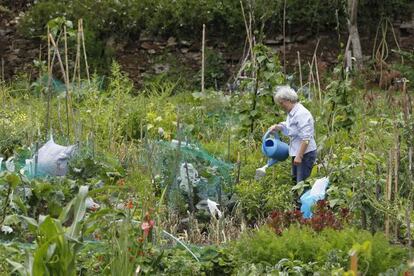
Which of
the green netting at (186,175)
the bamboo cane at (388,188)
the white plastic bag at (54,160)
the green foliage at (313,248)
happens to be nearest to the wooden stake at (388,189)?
the bamboo cane at (388,188)

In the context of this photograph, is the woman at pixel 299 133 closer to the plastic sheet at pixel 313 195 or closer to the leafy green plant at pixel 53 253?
the plastic sheet at pixel 313 195

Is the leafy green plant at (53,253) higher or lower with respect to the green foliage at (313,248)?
higher

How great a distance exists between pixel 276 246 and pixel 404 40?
11167 millimetres

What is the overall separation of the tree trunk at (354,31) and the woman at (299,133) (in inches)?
277

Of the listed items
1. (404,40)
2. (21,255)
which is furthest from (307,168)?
(404,40)

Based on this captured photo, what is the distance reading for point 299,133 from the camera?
276 inches

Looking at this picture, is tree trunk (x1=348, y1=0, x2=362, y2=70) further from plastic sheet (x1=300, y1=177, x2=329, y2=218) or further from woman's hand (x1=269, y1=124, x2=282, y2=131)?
plastic sheet (x1=300, y1=177, x2=329, y2=218)

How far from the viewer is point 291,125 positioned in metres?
7.06

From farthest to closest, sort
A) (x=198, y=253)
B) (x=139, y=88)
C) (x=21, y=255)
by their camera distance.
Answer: (x=139, y=88) < (x=198, y=253) < (x=21, y=255)

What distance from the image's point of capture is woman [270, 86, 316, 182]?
6.98 meters

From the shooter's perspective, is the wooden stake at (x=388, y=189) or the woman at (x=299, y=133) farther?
the woman at (x=299, y=133)

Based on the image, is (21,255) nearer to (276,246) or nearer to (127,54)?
(276,246)

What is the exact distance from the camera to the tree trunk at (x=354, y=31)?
1411cm

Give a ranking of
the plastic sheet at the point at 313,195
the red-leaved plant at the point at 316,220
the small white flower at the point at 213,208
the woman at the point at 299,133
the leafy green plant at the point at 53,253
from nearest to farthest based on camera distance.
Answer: the leafy green plant at the point at 53,253, the red-leaved plant at the point at 316,220, the plastic sheet at the point at 313,195, the small white flower at the point at 213,208, the woman at the point at 299,133
